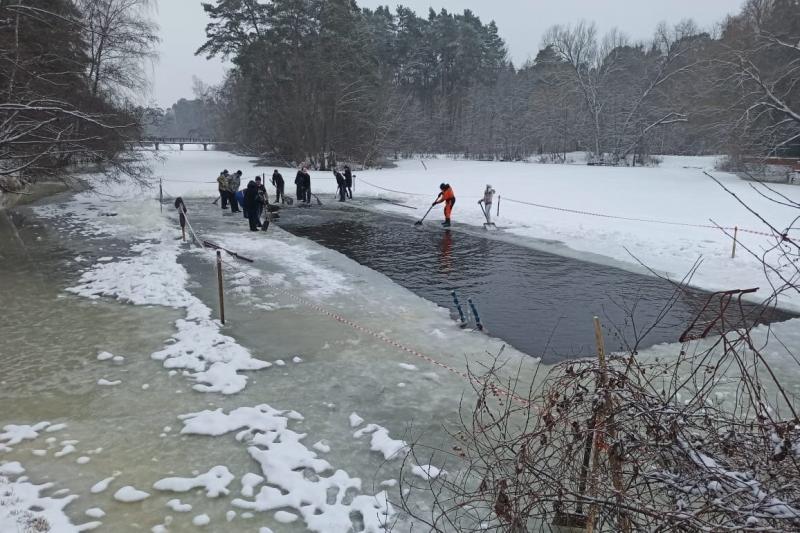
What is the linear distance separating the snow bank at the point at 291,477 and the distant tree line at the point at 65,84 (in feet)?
25.3

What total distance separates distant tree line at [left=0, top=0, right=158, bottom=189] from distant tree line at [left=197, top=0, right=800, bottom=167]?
2075 centimetres

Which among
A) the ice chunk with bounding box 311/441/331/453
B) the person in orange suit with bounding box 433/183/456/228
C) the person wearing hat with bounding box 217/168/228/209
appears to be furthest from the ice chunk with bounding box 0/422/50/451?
the person wearing hat with bounding box 217/168/228/209

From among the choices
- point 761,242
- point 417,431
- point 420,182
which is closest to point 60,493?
point 417,431

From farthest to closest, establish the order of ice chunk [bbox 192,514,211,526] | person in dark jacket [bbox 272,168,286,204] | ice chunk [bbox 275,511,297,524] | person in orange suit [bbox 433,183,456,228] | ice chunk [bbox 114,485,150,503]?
person in dark jacket [bbox 272,168,286,204], person in orange suit [bbox 433,183,456,228], ice chunk [bbox 114,485,150,503], ice chunk [bbox 275,511,297,524], ice chunk [bbox 192,514,211,526]

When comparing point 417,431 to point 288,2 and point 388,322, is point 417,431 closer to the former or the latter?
point 388,322

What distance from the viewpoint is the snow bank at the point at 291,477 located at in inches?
166

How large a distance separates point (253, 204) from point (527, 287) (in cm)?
1002

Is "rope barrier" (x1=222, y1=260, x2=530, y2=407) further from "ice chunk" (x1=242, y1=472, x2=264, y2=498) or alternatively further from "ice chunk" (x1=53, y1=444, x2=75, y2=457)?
"ice chunk" (x1=53, y1=444, x2=75, y2=457)

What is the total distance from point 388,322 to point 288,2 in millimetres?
44521

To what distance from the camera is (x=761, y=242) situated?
16.0 metres

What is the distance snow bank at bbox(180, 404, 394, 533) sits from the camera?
4215 millimetres

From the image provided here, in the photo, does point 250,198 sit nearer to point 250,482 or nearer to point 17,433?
point 17,433

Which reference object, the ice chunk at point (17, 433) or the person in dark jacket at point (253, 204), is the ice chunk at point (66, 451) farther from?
the person in dark jacket at point (253, 204)

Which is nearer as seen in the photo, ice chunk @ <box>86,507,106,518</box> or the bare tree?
ice chunk @ <box>86,507,106,518</box>
